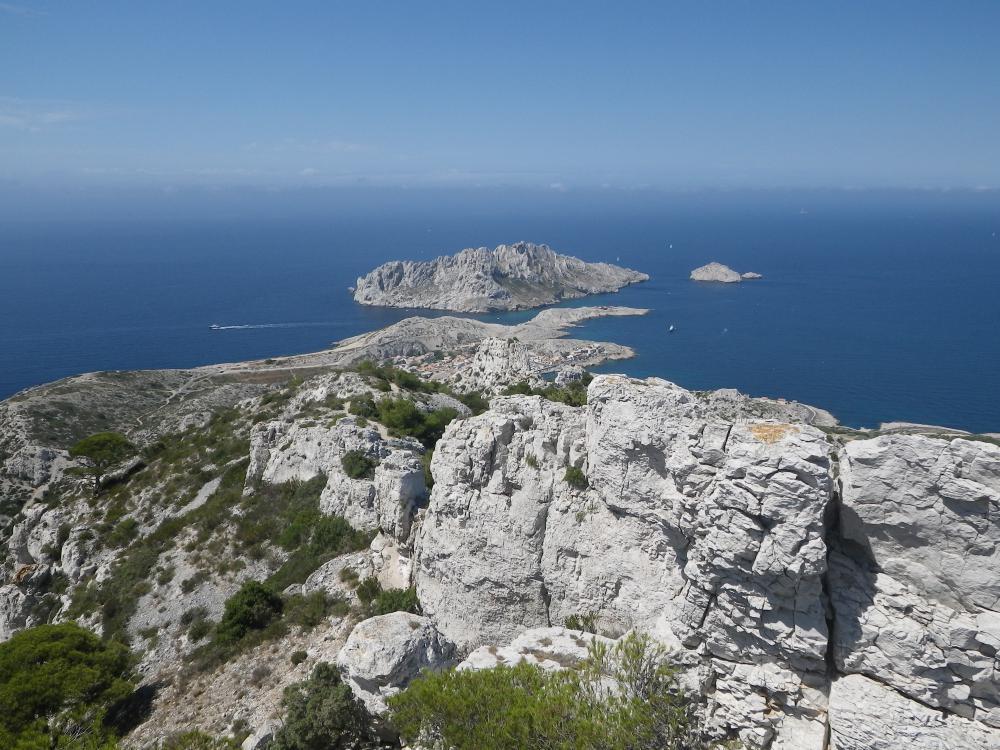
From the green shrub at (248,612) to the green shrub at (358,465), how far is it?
245 inches

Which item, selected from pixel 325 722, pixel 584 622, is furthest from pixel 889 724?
pixel 325 722

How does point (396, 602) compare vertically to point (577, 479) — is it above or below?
below

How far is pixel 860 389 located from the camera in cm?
10088

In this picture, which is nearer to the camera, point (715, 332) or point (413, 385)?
point (413, 385)

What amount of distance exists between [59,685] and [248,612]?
5392 mm

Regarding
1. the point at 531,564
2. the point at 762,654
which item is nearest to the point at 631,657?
the point at 762,654

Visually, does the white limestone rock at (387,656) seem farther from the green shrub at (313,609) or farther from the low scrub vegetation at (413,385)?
the low scrub vegetation at (413,385)

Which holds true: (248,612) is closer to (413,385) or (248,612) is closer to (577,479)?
(577,479)

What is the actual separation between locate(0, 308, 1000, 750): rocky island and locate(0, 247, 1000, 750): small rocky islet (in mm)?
54

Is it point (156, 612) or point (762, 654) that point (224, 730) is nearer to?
point (156, 612)

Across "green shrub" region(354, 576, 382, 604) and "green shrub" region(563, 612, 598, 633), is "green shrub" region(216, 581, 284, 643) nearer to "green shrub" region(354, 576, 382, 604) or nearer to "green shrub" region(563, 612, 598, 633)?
"green shrub" region(354, 576, 382, 604)

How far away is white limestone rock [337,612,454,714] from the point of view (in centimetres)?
1419

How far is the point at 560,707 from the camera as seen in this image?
11.3 meters

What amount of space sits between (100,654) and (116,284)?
21151 cm
